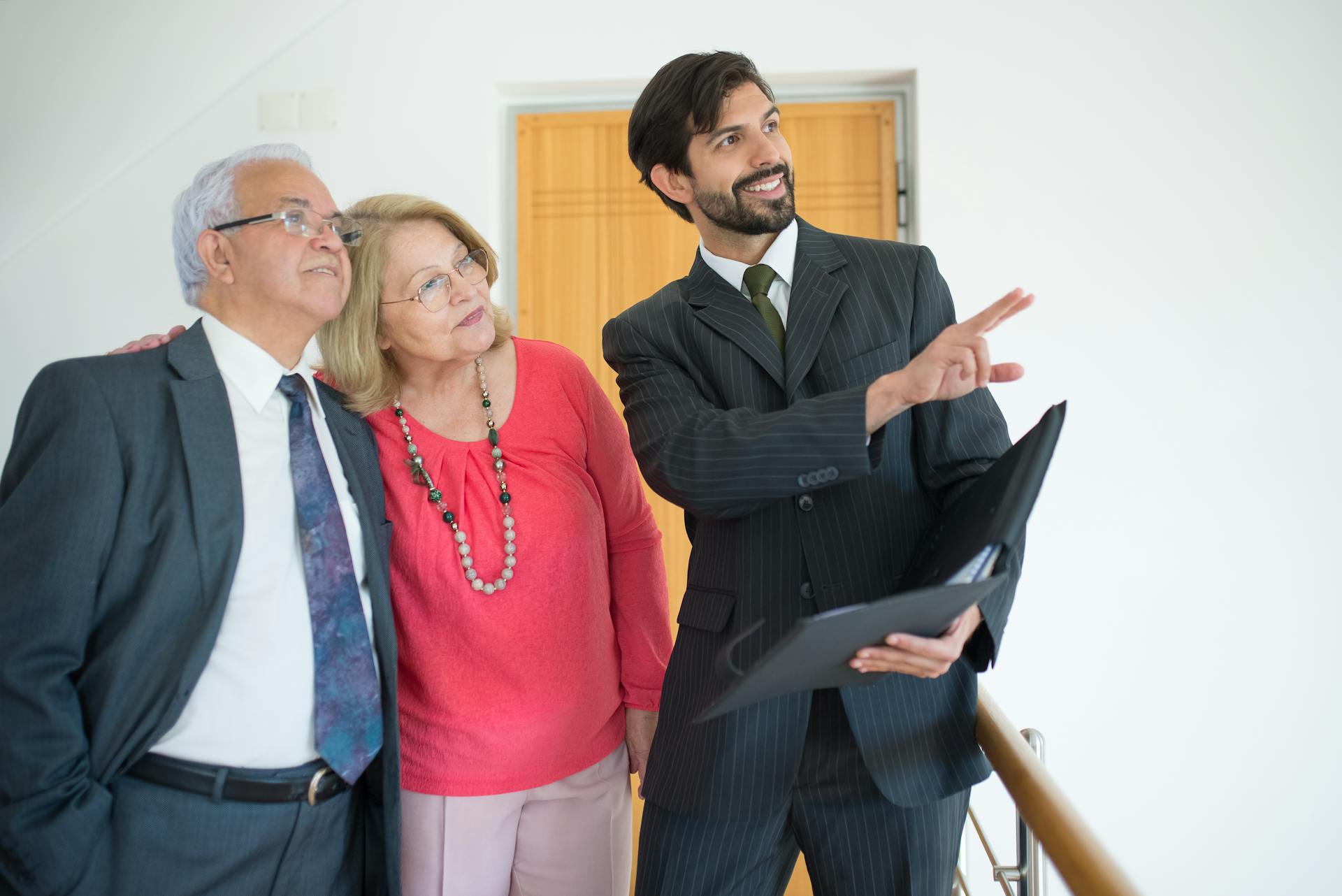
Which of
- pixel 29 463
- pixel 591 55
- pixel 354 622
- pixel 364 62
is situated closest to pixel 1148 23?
pixel 591 55

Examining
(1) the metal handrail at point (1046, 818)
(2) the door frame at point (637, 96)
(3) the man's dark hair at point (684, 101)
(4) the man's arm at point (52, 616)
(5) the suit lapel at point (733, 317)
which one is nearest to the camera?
(1) the metal handrail at point (1046, 818)

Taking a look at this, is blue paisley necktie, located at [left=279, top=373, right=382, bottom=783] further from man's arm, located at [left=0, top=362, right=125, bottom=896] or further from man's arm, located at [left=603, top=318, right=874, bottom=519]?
man's arm, located at [left=603, top=318, right=874, bottom=519]

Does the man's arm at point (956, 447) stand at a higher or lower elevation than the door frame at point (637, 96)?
lower

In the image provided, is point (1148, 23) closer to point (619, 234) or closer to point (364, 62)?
point (619, 234)

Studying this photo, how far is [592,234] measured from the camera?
11.3ft

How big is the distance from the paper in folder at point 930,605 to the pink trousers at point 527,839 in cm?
72

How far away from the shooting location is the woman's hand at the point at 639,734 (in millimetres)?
1841

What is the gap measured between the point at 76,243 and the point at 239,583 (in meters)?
2.52

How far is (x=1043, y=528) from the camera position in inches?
126

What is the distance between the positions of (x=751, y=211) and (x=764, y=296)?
0.42 feet

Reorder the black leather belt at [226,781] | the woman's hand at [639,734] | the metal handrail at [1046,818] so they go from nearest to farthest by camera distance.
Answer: the metal handrail at [1046,818], the black leather belt at [226,781], the woman's hand at [639,734]

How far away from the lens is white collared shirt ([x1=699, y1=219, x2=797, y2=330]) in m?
1.52

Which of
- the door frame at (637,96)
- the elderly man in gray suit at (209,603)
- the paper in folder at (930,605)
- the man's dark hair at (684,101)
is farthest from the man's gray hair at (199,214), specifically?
the door frame at (637,96)

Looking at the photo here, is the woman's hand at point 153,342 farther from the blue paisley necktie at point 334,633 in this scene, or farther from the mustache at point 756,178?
the mustache at point 756,178
